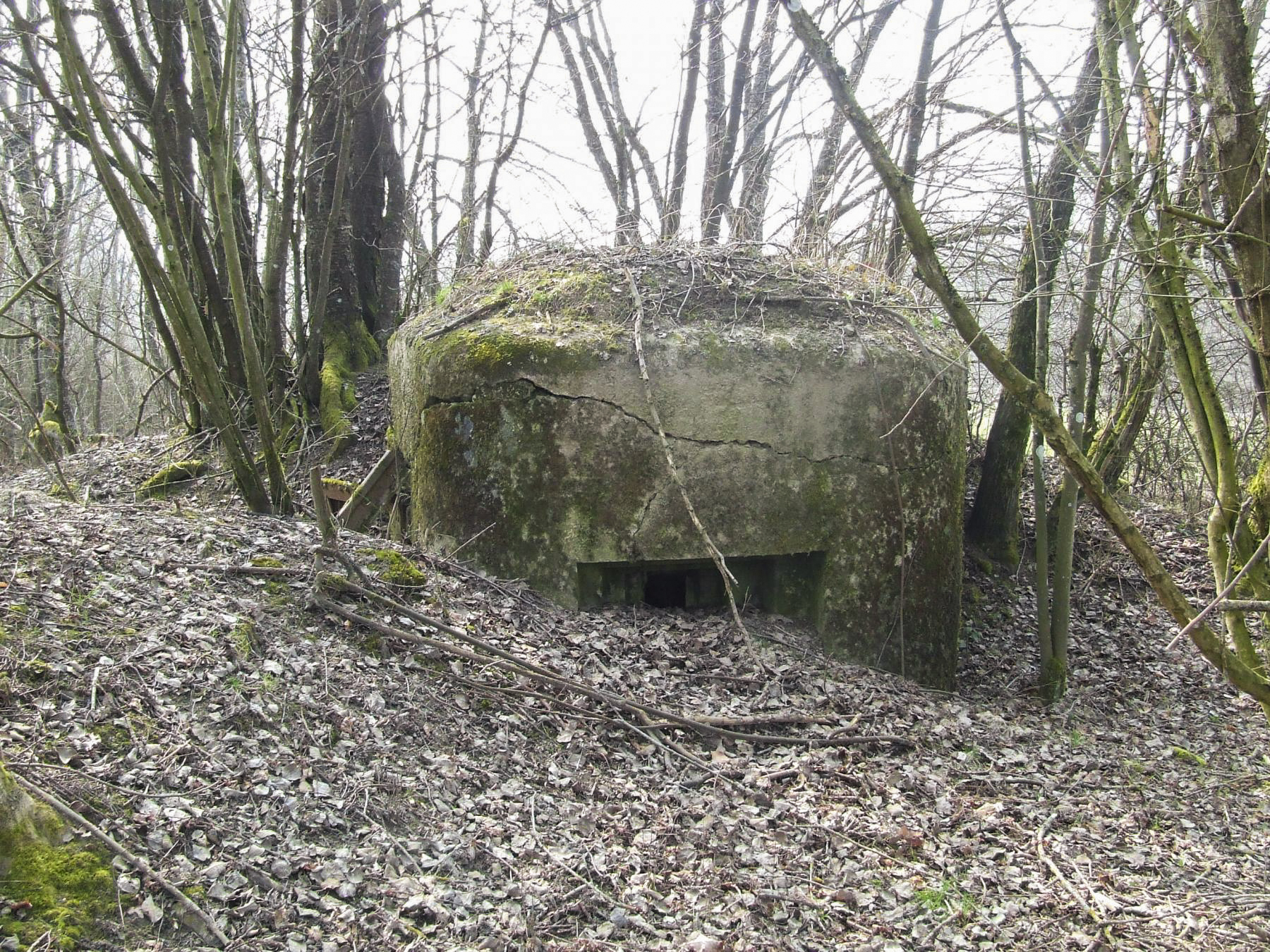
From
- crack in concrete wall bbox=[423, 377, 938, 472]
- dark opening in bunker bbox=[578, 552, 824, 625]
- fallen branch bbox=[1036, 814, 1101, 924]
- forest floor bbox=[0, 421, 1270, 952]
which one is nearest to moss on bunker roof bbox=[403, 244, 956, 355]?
crack in concrete wall bbox=[423, 377, 938, 472]

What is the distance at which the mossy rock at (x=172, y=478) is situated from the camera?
6.29 m

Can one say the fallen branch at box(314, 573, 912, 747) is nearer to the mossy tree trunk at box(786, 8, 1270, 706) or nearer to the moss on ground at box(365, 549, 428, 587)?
the moss on ground at box(365, 549, 428, 587)

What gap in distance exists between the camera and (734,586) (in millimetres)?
4758

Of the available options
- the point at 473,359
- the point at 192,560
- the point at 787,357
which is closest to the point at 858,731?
the point at 787,357

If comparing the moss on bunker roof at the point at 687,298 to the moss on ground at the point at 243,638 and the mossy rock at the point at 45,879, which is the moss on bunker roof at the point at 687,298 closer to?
the moss on ground at the point at 243,638

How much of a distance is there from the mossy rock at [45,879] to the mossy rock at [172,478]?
458 cm

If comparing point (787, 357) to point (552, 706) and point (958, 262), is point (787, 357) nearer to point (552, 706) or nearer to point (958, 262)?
point (958, 262)

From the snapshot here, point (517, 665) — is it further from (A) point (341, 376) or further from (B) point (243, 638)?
(A) point (341, 376)

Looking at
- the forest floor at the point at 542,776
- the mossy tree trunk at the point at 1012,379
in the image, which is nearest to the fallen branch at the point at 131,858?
the forest floor at the point at 542,776

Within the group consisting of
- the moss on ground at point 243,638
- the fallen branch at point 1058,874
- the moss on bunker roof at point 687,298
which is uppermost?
the moss on bunker roof at point 687,298

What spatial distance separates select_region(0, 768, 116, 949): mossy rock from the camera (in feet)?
6.35

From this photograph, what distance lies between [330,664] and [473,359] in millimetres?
1716

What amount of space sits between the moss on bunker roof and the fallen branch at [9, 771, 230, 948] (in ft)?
9.49

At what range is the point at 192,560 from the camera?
147 inches
